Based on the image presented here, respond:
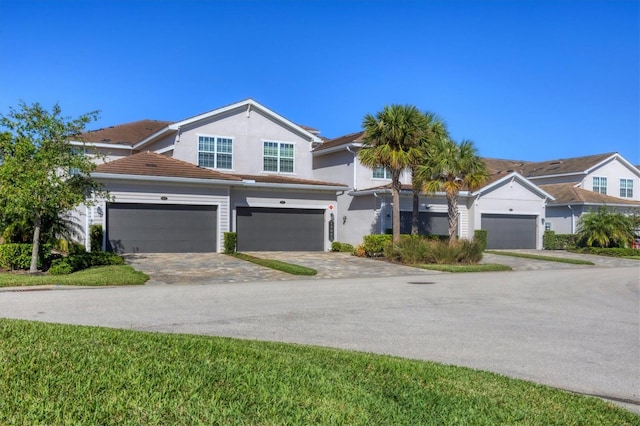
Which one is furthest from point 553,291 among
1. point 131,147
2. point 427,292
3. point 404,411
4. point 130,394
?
point 131,147

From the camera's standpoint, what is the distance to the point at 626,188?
145 feet

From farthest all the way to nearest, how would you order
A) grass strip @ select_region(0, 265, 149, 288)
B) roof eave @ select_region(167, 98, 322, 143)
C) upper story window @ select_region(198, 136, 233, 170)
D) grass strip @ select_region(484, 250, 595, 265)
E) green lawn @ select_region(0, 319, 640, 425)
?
upper story window @ select_region(198, 136, 233, 170) < roof eave @ select_region(167, 98, 322, 143) < grass strip @ select_region(484, 250, 595, 265) < grass strip @ select_region(0, 265, 149, 288) < green lawn @ select_region(0, 319, 640, 425)

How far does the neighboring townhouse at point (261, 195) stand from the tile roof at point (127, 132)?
0.11m

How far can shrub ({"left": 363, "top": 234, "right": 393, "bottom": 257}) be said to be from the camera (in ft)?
85.2

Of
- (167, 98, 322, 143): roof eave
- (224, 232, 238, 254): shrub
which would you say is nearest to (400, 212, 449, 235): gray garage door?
(167, 98, 322, 143): roof eave

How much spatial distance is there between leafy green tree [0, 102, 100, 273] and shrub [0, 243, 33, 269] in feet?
2.70

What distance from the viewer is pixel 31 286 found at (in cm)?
1470

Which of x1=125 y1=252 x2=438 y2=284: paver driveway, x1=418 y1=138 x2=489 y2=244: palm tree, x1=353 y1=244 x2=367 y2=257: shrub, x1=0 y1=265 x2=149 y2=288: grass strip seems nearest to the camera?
x1=0 y1=265 x2=149 y2=288: grass strip

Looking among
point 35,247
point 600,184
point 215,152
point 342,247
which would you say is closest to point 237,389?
point 35,247

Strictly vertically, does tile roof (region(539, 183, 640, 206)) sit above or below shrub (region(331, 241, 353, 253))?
above

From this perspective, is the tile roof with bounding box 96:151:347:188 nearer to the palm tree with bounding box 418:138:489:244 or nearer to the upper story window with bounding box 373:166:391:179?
the upper story window with bounding box 373:166:391:179

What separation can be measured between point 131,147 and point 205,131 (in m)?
6.56

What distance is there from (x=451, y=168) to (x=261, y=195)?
30.5 feet

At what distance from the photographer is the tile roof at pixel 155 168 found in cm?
2406
